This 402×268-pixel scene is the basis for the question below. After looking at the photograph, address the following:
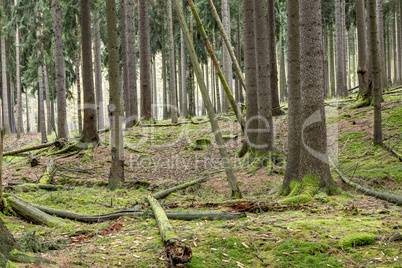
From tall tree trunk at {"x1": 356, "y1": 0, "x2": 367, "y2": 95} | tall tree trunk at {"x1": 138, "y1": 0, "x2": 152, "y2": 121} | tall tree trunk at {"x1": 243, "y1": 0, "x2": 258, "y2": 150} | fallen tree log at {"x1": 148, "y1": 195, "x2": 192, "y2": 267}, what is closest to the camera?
fallen tree log at {"x1": 148, "y1": 195, "x2": 192, "y2": 267}

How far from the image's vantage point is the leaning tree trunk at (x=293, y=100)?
6992 millimetres

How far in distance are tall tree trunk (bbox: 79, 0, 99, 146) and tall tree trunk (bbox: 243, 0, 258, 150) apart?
5664mm

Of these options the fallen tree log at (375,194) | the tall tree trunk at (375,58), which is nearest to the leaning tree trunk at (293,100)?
the fallen tree log at (375,194)

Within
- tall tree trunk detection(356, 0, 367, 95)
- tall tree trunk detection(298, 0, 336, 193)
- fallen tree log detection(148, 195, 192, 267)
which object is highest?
tall tree trunk detection(356, 0, 367, 95)

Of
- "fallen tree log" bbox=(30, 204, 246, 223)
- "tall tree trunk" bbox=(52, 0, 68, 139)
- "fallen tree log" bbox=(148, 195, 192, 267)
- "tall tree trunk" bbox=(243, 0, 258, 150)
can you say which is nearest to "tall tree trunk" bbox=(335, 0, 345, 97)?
"tall tree trunk" bbox=(243, 0, 258, 150)

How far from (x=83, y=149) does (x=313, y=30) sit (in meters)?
8.85

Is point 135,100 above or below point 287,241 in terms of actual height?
above

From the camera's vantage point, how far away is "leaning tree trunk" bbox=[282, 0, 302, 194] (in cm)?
699

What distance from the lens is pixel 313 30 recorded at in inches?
244

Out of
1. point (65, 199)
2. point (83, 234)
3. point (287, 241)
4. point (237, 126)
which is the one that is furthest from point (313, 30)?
point (237, 126)

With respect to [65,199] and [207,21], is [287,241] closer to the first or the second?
[65,199]

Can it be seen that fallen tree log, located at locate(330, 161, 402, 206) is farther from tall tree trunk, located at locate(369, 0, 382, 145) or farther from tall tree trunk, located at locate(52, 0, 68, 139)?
tall tree trunk, located at locate(52, 0, 68, 139)

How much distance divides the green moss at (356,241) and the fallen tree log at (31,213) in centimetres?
419

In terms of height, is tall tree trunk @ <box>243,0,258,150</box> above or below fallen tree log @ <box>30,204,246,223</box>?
above
